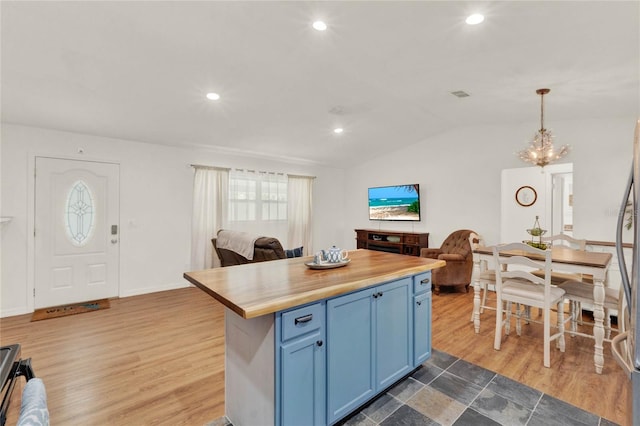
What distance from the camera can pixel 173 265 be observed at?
486 centimetres

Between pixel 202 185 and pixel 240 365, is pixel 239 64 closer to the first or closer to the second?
pixel 240 365

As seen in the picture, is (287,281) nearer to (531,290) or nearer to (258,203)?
(531,290)

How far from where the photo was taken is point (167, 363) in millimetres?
2520

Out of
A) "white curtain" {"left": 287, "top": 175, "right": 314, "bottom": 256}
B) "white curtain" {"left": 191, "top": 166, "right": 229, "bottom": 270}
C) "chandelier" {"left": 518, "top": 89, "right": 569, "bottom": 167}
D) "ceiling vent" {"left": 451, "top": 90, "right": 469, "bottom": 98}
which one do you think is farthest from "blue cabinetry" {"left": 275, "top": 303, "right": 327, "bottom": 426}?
"white curtain" {"left": 287, "top": 175, "right": 314, "bottom": 256}

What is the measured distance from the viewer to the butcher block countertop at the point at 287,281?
4.56 feet

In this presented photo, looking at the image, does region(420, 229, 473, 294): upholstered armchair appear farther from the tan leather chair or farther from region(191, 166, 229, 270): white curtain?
region(191, 166, 229, 270): white curtain

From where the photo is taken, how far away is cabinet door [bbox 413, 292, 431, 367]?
7.41ft

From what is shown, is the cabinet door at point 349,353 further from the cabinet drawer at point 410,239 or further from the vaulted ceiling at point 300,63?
the cabinet drawer at point 410,239

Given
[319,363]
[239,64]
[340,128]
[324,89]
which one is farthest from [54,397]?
[340,128]

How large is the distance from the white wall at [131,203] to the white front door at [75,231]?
9 cm

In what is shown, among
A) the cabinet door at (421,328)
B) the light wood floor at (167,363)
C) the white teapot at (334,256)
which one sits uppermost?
the white teapot at (334,256)

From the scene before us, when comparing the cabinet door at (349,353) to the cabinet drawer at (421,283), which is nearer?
the cabinet door at (349,353)

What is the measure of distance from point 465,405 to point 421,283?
813 millimetres

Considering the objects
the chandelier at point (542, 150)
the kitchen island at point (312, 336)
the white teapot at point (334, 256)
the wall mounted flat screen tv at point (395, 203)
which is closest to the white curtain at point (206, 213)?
the wall mounted flat screen tv at point (395, 203)
